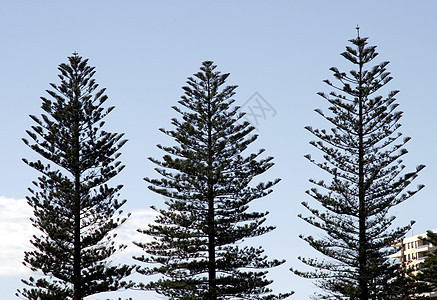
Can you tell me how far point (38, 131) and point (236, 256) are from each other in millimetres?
7784

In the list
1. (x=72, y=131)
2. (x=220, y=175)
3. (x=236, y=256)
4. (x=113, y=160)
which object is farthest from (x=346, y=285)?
(x=72, y=131)

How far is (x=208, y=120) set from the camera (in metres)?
23.7

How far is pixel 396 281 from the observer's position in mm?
21672

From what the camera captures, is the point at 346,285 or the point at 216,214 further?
the point at 216,214

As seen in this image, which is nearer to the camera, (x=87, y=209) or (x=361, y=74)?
(x=87, y=209)

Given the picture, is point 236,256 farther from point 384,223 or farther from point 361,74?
point 361,74

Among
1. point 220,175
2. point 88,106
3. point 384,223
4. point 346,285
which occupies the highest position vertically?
point 88,106

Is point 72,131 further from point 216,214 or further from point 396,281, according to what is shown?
point 396,281

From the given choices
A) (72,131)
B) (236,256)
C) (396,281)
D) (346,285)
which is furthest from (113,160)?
(396,281)

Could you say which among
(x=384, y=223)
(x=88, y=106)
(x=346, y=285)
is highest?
(x=88, y=106)

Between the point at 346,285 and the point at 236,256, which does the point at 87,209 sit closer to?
the point at 236,256

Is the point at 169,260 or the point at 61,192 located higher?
the point at 61,192

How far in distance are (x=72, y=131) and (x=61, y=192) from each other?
7.08 feet

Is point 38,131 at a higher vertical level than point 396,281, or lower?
higher
